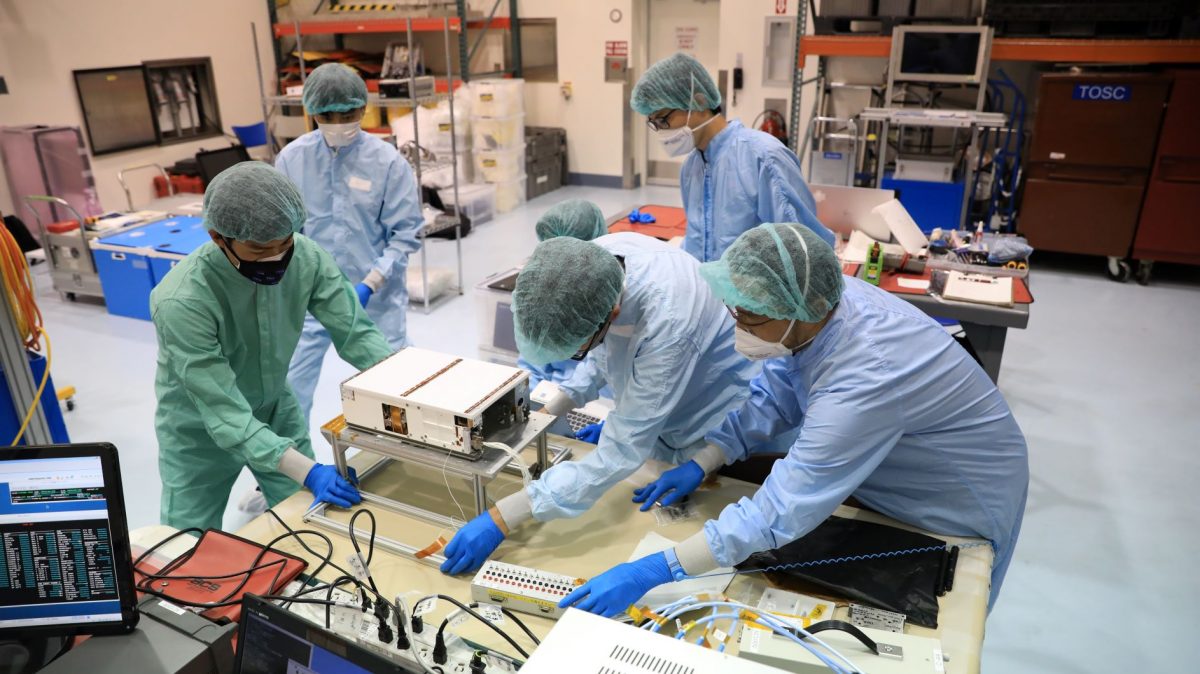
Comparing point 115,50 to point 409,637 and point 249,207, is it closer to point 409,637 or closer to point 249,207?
point 249,207

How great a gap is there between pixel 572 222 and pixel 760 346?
1.17 meters

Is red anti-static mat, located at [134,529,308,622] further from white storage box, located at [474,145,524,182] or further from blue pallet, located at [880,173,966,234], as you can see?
white storage box, located at [474,145,524,182]

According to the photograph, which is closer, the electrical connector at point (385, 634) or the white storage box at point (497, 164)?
the electrical connector at point (385, 634)

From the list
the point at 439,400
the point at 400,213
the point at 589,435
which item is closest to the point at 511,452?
the point at 439,400

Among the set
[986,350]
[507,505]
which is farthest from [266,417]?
[986,350]

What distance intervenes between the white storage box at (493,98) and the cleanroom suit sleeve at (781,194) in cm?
413

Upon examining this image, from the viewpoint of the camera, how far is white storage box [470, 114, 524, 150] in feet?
21.5

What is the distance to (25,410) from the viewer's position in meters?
2.10

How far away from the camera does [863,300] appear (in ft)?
5.00

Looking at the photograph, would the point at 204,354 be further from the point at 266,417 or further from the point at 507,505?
the point at 507,505

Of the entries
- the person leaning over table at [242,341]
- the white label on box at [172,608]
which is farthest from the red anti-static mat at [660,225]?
the white label on box at [172,608]

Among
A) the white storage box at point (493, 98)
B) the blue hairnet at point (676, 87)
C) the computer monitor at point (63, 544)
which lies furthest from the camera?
the white storage box at point (493, 98)

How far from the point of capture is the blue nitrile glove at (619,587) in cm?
139

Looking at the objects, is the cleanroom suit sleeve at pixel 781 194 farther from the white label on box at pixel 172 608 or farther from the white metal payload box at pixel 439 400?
the white label on box at pixel 172 608
